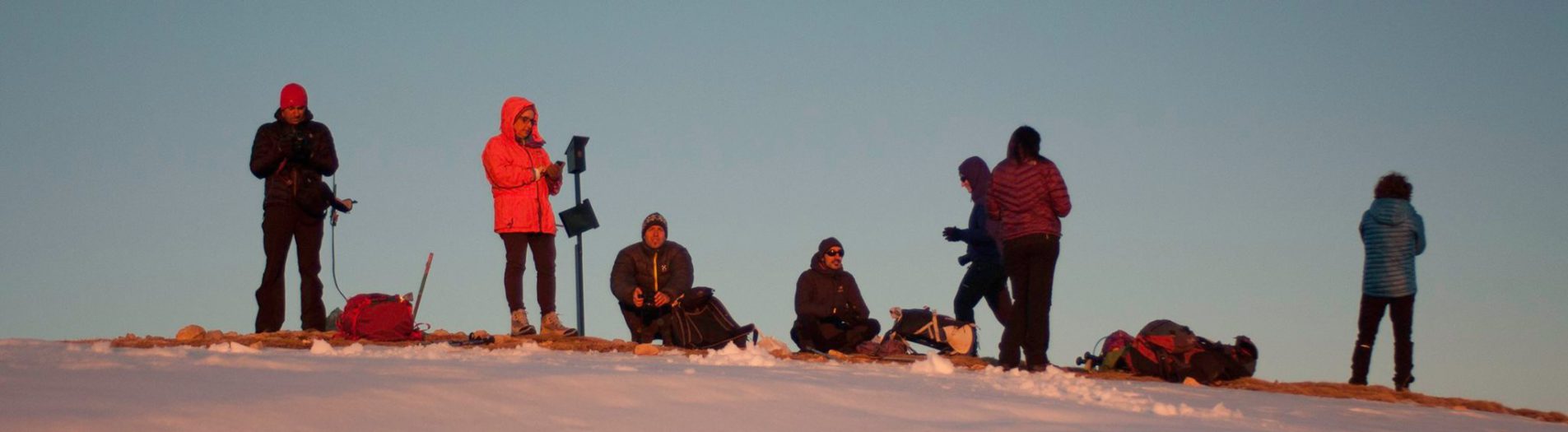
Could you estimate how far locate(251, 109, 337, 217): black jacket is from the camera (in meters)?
11.8

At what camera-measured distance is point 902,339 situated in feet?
43.1

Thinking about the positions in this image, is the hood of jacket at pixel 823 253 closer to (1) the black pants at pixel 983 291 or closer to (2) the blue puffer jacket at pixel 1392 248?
(1) the black pants at pixel 983 291

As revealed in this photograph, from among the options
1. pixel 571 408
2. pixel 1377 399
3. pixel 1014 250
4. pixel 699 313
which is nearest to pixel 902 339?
pixel 699 313

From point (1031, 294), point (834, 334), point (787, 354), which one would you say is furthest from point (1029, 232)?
point (834, 334)

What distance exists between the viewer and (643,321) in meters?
13.1

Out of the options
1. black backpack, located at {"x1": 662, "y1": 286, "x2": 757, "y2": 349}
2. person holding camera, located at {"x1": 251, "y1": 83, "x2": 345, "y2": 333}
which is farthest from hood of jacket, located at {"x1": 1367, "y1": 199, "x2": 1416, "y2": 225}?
person holding camera, located at {"x1": 251, "y1": 83, "x2": 345, "y2": 333}

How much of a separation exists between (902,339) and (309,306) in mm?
4397

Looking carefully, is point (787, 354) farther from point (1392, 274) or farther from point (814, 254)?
point (1392, 274)

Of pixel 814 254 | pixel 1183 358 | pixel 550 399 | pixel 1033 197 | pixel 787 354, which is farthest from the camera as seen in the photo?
pixel 814 254

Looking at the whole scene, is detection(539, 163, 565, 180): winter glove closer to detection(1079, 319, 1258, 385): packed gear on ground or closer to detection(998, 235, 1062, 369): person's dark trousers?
detection(998, 235, 1062, 369): person's dark trousers

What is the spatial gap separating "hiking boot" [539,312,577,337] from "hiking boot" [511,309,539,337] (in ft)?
0.45

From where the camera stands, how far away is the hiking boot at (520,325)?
1216 centimetres

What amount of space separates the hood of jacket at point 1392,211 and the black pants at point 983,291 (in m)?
2.78

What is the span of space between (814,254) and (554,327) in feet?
7.67
